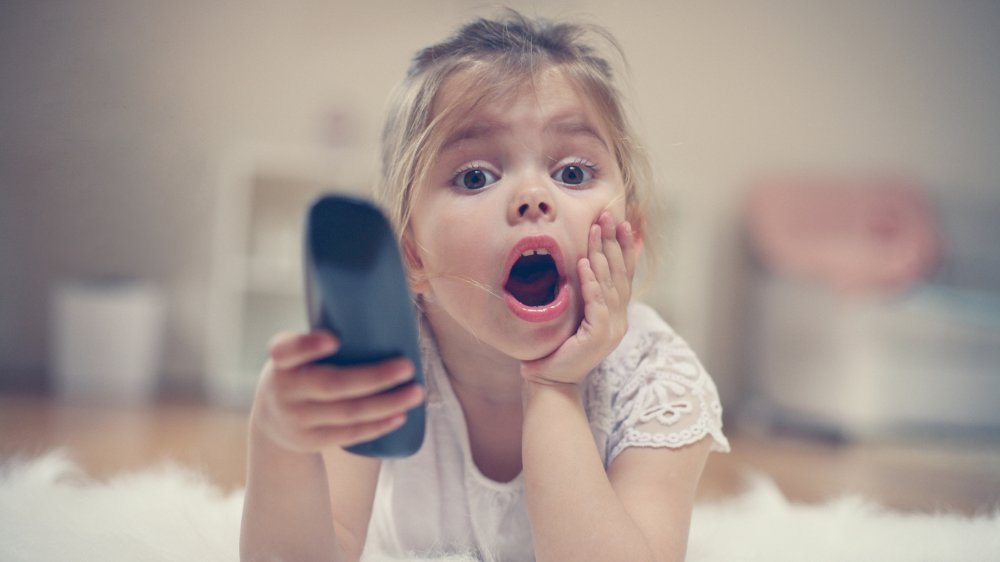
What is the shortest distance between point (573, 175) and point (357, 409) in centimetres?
26

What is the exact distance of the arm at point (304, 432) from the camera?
0.47 m

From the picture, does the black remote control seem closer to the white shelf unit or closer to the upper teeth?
the upper teeth

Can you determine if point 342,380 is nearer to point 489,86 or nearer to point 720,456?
point 489,86

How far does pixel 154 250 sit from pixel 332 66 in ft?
2.30

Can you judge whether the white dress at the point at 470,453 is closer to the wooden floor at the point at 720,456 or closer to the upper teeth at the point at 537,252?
the upper teeth at the point at 537,252

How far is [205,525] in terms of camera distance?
783mm

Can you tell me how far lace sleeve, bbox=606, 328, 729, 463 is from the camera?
2.17 ft

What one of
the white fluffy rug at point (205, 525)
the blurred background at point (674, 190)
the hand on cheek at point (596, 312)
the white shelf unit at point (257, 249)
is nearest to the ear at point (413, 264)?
the hand on cheek at point (596, 312)

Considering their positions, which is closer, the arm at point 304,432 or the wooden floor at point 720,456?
the arm at point 304,432

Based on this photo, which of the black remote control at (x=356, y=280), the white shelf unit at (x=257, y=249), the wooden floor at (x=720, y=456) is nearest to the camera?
the black remote control at (x=356, y=280)

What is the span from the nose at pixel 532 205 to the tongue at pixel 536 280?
4 cm

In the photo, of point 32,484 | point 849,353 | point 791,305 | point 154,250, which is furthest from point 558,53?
point 154,250

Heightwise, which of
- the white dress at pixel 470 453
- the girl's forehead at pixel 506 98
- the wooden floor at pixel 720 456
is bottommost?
the wooden floor at pixel 720 456

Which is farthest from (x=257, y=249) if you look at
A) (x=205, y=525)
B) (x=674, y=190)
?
(x=205, y=525)
